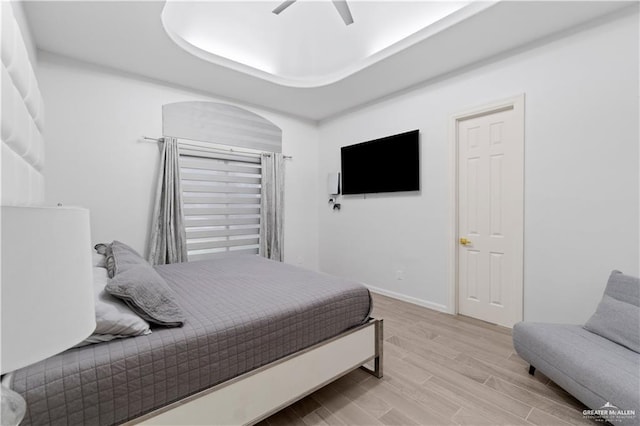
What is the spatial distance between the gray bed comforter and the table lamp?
506mm

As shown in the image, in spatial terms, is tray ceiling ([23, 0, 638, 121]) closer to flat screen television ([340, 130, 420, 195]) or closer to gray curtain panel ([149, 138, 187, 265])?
flat screen television ([340, 130, 420, 195])

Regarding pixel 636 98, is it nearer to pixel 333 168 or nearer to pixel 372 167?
pixel 372 167

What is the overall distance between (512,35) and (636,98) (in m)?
1.04

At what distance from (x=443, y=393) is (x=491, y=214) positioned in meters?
1.84

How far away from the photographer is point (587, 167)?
2381 mm

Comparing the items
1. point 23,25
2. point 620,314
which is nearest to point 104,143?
point 23,25

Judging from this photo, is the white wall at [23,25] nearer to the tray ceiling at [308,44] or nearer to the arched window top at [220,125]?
the tray ceiling at [308,44]

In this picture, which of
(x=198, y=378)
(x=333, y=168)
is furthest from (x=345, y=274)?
(x=198, y=378)

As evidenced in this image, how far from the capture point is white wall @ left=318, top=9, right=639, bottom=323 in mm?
2232

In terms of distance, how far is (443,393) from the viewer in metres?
1.92

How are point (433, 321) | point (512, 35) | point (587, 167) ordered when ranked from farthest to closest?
point (433, 321), point (512, 35), point (587, 167)

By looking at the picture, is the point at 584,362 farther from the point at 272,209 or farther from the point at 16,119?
the point at 272,209

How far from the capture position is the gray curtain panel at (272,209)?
4172mm

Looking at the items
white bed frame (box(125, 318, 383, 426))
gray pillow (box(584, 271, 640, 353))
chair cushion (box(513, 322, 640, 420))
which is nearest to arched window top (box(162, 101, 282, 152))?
white bed frame (box(125, 318, 383, 426))
